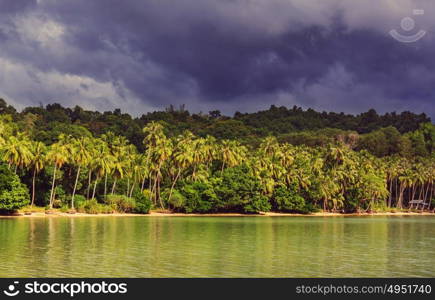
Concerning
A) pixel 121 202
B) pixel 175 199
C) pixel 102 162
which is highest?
pixel 102 162

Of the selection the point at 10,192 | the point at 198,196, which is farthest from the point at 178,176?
the point at 10,192

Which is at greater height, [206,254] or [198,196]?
[198,196]

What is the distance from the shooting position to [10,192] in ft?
295

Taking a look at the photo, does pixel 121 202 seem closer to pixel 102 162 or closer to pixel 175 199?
pixel 102 162

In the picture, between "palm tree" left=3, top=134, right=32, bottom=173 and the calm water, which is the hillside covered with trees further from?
the calm water

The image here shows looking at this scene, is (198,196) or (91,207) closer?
(91,207)

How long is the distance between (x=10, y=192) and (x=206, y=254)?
55.9m

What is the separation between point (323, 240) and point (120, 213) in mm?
57110

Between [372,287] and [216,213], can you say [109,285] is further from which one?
[216,213]

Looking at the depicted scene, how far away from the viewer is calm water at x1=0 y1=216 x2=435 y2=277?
34375 mm

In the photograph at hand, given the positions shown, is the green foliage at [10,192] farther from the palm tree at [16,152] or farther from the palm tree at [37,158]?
the palm tree at [37,158]

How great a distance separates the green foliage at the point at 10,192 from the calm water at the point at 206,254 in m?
27.0

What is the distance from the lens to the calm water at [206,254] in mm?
34375

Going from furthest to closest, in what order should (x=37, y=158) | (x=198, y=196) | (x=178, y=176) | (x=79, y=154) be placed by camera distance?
(x=178, y=176), (x=198, y=196), (x=79, y=154), (x=37, y=158)
